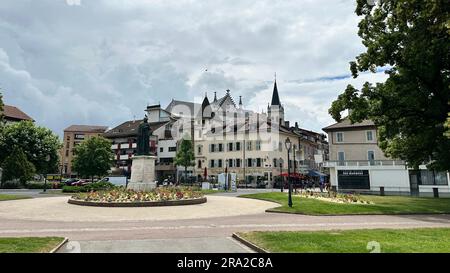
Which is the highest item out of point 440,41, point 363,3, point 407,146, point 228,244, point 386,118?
point 363,3

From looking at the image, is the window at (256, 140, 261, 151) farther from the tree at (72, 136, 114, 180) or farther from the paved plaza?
the paved plaza

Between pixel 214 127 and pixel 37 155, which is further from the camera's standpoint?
pixel 214 127

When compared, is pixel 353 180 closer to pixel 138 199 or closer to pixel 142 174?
pixel 142 174

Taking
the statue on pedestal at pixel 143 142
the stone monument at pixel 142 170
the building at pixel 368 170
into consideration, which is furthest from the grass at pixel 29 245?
the building at pixel 368 170

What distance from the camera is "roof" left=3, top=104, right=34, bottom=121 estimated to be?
279ft

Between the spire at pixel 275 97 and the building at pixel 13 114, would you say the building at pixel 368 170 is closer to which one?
the spire at pixel 275 97

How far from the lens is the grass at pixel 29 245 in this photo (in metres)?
8.20

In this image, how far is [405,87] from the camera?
2258 cm

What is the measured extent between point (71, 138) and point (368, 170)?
91.8 m

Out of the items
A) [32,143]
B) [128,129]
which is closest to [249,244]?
[32,143]

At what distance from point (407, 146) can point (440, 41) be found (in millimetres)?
7700

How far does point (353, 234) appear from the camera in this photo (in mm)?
10539
